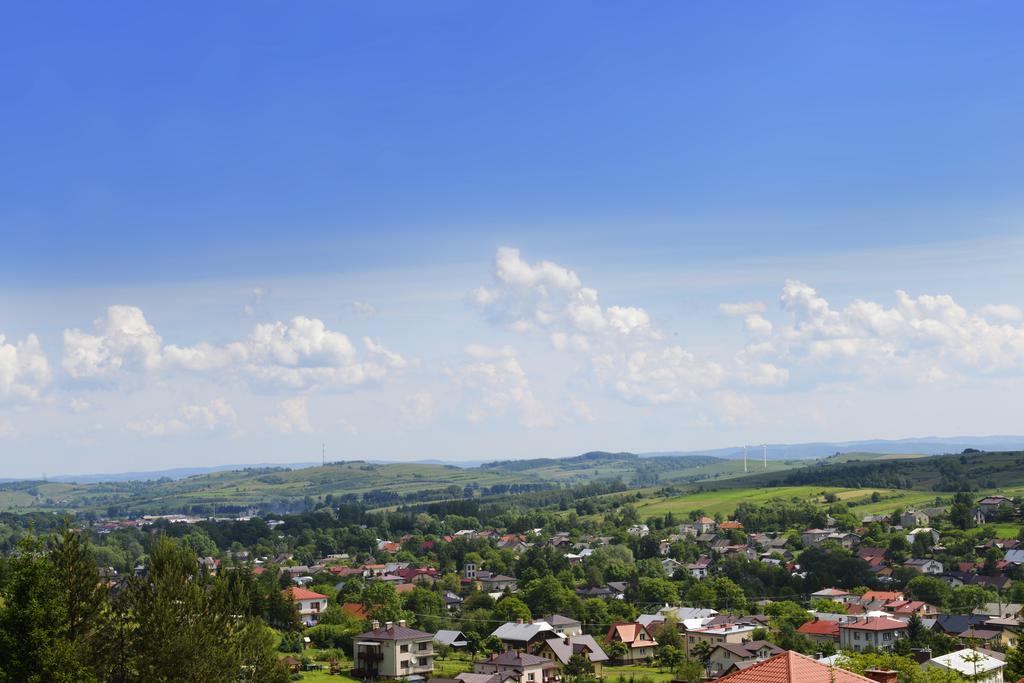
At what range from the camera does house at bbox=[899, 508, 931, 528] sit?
142125 millimetres

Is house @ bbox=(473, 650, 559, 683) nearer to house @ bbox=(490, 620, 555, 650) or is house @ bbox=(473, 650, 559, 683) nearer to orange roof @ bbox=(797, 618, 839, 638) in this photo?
house @ bbox=(490, 620, 555, 650)

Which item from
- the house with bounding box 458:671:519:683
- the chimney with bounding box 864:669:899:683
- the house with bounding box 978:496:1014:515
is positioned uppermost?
the chimney with bounding box 864:669:899:683

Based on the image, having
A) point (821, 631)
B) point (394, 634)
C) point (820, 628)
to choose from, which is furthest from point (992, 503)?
point (394, 634)

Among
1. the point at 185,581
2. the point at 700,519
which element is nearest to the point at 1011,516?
the point at 700,519

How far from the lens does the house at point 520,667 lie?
67.6 metres

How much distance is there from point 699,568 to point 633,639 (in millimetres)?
46032

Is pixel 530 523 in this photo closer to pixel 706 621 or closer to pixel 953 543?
pixel 953 543

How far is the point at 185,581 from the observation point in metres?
42.4

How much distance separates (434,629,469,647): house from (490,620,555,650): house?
3.11 meters

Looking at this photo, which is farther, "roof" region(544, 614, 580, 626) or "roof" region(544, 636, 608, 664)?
"roof" region(544, 614, 580, 626)

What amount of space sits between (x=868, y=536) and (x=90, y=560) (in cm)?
11483

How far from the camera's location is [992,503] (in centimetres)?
14575

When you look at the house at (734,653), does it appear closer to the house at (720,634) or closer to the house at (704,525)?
the house at (720,634)

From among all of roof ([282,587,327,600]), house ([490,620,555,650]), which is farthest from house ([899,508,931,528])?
roof ([282,587,327,600])
